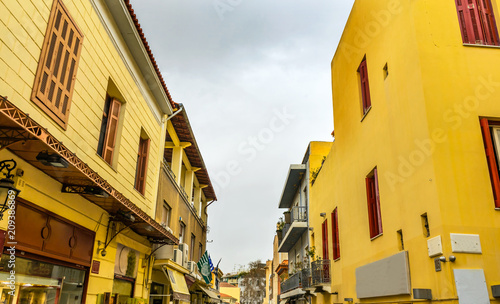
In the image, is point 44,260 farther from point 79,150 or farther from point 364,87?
point 364,87

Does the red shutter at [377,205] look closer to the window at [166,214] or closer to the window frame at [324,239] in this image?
the window frame at [324,239]

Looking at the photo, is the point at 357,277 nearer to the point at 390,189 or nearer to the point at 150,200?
the point at 390,189

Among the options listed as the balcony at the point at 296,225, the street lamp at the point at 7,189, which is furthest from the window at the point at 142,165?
the balcony at the point at 296,225

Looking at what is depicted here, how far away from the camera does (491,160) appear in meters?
6.71

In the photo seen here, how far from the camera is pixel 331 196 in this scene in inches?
581

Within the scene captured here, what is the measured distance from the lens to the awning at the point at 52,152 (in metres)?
4.56

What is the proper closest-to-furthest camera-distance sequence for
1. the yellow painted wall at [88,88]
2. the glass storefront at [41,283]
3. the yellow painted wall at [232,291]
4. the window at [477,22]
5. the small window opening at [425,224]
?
the yellow painted wall at [88,88] < the glass storefront at [41,283] < the small window opening at [425,224] < the window at [477,22] < the yellow painted wall at [232,291]

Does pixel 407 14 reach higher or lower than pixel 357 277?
higher

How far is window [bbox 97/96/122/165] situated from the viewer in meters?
9.30

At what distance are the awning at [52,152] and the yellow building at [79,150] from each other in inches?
0.7

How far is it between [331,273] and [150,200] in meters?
6.72

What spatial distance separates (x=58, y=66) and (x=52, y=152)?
2152 millimetres

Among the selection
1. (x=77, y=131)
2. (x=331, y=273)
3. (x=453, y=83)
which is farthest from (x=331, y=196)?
(x=77, y=131)

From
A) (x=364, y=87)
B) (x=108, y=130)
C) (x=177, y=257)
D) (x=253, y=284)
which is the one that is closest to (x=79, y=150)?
(x=108, y=130)
